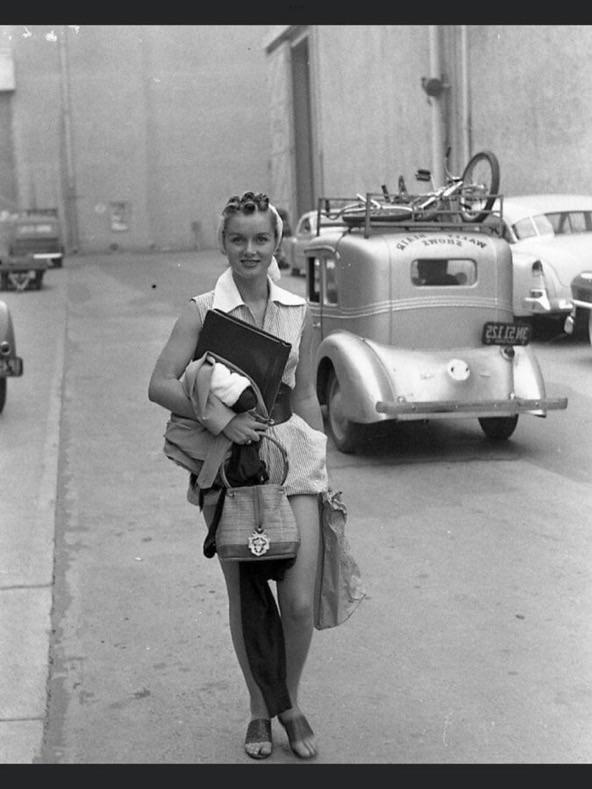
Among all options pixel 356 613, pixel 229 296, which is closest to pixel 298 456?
pixel 229 296

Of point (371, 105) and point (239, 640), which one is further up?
point (371, 105)

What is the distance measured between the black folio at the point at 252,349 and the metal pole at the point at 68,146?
1699 inches

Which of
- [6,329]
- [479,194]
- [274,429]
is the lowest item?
[6,329]

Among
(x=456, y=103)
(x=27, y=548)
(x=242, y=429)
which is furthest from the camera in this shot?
(x=456, y=103)

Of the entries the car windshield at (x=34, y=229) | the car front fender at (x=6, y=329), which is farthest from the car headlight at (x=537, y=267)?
the car windshield at (x=34, y=229)

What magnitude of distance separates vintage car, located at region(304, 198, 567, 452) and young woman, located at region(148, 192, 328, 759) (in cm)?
434

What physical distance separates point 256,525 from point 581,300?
418 inches

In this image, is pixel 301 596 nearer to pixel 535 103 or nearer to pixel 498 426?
pixel 498 426

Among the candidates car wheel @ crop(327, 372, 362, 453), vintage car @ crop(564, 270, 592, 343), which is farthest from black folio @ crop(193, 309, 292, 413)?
vintage car @ crop(564, 270, 592, 343)

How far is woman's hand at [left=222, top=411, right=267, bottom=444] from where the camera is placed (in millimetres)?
3361

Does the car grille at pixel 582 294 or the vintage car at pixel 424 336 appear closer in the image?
the vintage car at pixel 424 336

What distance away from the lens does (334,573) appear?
3664 mm

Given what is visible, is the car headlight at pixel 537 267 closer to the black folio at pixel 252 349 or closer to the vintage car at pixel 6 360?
the vintage car at pixel 6 360

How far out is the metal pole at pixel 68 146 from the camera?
44844 millimetres
